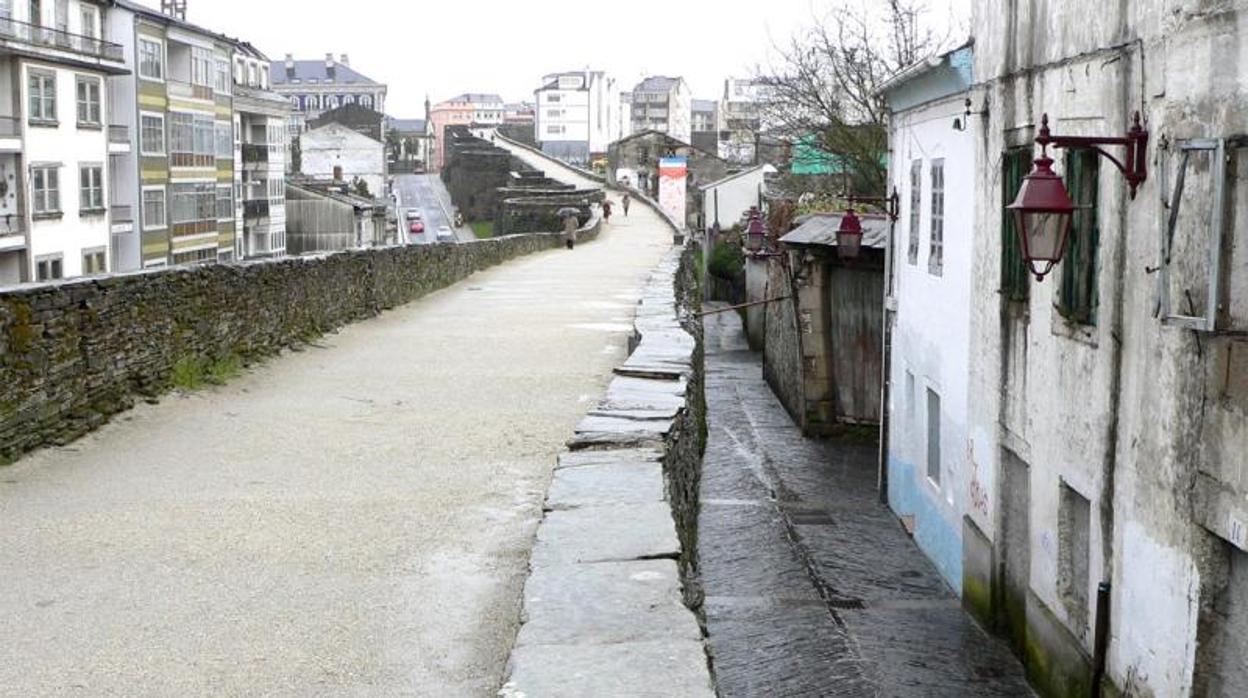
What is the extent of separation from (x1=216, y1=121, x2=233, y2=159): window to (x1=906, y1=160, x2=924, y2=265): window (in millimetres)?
40486

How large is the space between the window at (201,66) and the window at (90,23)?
7404 millimetres

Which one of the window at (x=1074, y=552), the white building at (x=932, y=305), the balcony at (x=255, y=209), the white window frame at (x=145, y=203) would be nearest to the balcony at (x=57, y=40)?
the white window frame at (x=145, y=203)

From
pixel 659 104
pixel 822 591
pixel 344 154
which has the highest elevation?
pixel 659 104

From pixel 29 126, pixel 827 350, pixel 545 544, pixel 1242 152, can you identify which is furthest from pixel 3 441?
pixel 29 126

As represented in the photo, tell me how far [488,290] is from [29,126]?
18728 millimetres

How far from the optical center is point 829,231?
21.7m

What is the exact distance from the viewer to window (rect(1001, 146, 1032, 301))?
11.7 meters

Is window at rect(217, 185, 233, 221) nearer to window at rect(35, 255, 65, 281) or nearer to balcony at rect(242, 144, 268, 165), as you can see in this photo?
balcony at rect(242, 144, 268, 165)

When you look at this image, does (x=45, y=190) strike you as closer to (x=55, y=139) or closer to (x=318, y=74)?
(x=55, y=139)

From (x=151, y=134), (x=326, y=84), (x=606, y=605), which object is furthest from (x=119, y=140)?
(x=326, y=84)

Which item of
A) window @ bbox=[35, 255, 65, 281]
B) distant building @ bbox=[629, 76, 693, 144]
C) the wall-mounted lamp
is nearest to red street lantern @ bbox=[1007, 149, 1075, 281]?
the wall-mounted lamp

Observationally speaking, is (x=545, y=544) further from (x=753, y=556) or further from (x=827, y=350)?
(x=827, y=350)

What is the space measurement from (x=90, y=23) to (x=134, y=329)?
115 feet

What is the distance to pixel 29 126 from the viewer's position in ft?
124
